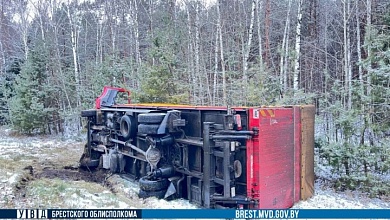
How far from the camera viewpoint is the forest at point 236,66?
337 inches

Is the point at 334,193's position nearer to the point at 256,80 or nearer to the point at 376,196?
the point at 376,196

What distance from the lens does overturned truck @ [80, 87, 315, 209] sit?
5.61 metres

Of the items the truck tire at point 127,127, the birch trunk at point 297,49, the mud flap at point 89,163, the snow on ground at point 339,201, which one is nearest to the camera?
the snow on ground at point 339,201

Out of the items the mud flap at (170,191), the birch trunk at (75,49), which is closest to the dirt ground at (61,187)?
the mud flap at (170,191)

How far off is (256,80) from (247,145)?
6.02 m

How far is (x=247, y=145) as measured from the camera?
5.62 m

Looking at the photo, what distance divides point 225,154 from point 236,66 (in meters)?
13.7

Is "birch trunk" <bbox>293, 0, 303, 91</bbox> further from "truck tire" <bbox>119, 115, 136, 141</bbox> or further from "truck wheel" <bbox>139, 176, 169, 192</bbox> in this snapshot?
"truck wheel" <bbox>139, 176, 169, 192</bbox>

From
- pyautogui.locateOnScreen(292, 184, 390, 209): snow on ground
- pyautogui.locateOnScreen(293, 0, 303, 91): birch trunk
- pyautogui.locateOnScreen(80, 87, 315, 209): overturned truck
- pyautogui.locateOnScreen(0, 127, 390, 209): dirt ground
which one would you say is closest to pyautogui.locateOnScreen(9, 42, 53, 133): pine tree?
pyautogui.locateOnScreen(0, 127, 390, 209): dirt ground

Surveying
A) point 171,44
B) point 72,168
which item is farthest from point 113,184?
point 171,44

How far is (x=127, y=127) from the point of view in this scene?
791 cm

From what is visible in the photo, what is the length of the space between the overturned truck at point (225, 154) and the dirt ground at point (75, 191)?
14.8 inches

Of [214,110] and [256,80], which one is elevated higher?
[256,80]

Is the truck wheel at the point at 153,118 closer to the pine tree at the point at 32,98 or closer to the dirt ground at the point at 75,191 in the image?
the dirt ground at the point at 75,191
